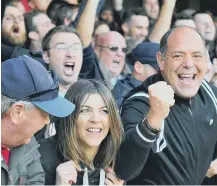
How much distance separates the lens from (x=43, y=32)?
763cm

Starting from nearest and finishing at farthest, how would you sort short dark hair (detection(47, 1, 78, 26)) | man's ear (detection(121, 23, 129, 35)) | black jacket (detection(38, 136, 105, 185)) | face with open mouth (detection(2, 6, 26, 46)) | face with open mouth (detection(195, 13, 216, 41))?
1. black jacket (detection(38, 136, 105, 185))
2. face with open mouth (detection(2, 6, 26, 46))
3. short dark hair (detection(47, 1, 78, 26))
4. man's ear (detection(121, 23, 129, 35))
5. face with open mouth (detection(195, 13, 216, 41))

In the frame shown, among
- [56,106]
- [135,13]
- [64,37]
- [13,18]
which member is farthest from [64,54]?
[135,13]

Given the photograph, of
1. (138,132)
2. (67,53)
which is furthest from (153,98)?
(67,53)

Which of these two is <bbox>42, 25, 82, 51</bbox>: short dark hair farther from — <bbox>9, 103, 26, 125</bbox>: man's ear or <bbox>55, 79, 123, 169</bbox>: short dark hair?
<bbox>9, 103, 26, 125</bbox>: man's ear

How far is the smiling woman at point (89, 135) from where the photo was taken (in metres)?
4.37

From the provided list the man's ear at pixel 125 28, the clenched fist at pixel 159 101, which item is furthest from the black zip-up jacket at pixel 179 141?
the man's ear at pixel 125 28

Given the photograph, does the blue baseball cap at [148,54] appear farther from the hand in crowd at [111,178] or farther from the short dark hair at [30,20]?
the hand in crowd at [111,178]

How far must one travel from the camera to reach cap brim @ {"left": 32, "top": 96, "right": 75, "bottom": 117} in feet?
12.3

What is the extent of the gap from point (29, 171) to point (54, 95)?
18.9 inches

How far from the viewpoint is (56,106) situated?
3.80m

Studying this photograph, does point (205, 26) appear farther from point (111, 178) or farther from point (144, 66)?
point (111, 178)

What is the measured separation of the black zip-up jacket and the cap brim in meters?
0.99

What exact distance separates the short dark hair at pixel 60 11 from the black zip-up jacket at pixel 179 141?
320 cm

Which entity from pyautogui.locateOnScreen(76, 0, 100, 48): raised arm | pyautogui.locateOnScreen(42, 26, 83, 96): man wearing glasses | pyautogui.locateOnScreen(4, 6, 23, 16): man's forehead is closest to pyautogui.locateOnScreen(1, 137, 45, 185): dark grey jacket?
pyautogui.locateOnScreen(42, 26, 83, 96): man wearing glasses
